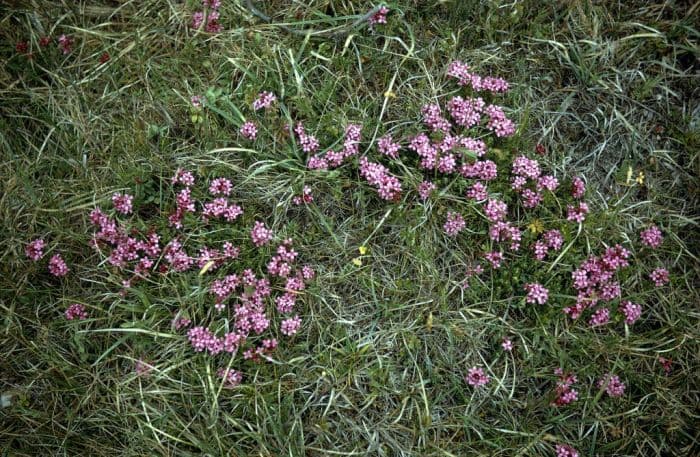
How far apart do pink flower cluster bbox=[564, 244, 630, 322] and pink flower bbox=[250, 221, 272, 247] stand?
71.7 inches

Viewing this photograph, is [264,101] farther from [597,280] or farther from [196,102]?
[597,280]

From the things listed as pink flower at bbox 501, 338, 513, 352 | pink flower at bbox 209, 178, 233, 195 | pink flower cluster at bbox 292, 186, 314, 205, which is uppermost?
pink flower at bbox 209, 178, 233, 195

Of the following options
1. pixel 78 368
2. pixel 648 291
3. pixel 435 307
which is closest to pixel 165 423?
pixel 78 368

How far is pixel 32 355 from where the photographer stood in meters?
3.49

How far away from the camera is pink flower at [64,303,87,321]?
345cm

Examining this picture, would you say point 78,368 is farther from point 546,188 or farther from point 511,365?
point 546,188

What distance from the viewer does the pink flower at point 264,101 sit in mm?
3627

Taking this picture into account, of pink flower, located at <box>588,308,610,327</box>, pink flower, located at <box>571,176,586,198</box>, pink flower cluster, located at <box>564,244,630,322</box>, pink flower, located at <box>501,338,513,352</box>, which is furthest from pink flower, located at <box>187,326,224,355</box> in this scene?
pink flower, located at <box>571,176,586,198</box>

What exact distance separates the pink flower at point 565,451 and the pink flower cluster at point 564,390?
0.24 meters

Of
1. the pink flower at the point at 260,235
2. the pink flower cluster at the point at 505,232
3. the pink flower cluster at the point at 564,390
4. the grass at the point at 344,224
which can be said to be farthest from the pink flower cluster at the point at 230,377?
the pink flower cluster at the point at 564,390

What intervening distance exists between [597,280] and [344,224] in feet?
5.11

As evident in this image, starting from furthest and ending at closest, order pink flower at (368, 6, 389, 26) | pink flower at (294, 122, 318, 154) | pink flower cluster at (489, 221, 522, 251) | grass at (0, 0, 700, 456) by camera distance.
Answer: pink flower at (368, 6, 389, 26) → pink flower at (294, 122, 318, 154) → pink flower cluster at (489, 221, 522, 251) → grass at (0, 0, 700, 456)

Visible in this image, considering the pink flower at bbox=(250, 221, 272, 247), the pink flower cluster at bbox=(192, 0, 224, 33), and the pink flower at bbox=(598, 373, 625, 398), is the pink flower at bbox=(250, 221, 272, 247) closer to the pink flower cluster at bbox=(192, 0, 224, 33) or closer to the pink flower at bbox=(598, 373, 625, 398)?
the pink flower cluster at bbox=(192, 0, 224, 33)

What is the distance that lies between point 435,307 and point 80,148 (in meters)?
2.48
